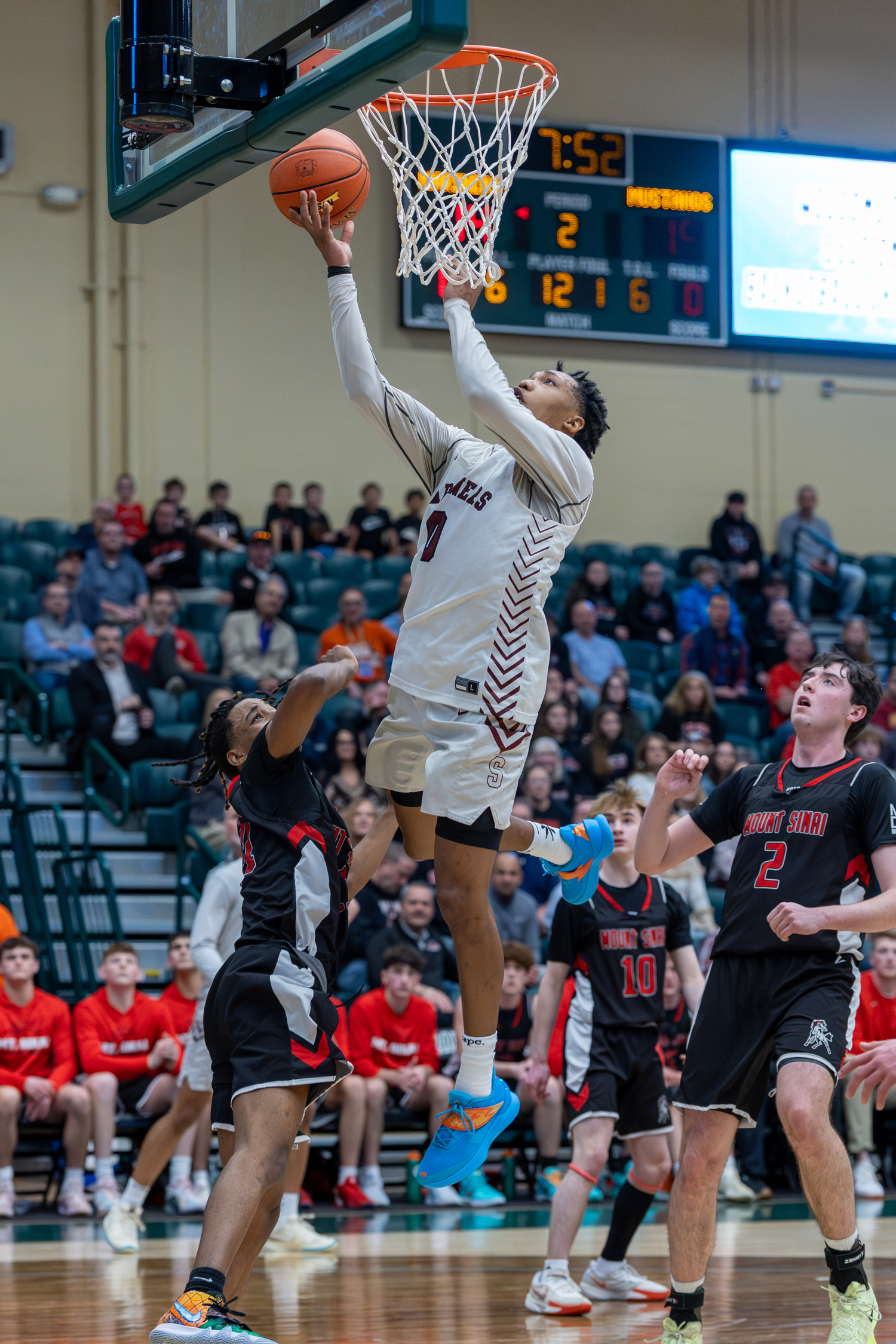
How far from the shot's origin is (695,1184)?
16.6ft

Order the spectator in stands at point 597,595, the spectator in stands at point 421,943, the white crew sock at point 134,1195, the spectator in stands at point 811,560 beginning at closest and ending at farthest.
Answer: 1. the white crew sock at point 134,1195
2. the spectator in stands at point 421,943
3. the spectator in stands at point 597,595
4. the spectator in stands at point 811,560

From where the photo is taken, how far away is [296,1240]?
7.93 meters

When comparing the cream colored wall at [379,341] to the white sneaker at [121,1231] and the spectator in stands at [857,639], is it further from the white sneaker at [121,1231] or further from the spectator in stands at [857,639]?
the white sneaker at [121,1231]

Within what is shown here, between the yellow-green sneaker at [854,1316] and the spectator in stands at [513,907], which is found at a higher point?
the spectator in stands at [513,907]

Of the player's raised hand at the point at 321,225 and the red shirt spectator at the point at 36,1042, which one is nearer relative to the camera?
the player's raised hand at the point at 321,225

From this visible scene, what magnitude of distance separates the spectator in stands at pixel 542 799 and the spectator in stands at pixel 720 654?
364 centimetres

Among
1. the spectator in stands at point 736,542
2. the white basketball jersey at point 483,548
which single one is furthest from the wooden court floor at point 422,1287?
the spectator in stands at point 736,542

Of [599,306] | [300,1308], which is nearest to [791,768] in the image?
[300,1308]

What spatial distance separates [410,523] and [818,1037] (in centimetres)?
1115

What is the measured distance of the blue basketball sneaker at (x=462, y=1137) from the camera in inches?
194

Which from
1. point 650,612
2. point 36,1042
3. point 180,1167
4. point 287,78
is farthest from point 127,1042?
point 650,612

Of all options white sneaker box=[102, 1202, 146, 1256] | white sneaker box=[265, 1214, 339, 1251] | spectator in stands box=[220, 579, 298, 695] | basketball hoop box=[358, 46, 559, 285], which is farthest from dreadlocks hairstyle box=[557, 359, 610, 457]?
spectator in stands box=[220, 579, 298, 695]

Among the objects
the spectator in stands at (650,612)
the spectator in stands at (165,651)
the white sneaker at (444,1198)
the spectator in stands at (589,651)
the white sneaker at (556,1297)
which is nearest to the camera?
the white sneaker at (556,1297)

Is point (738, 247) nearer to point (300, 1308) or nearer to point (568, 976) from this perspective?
point (568, 976)
